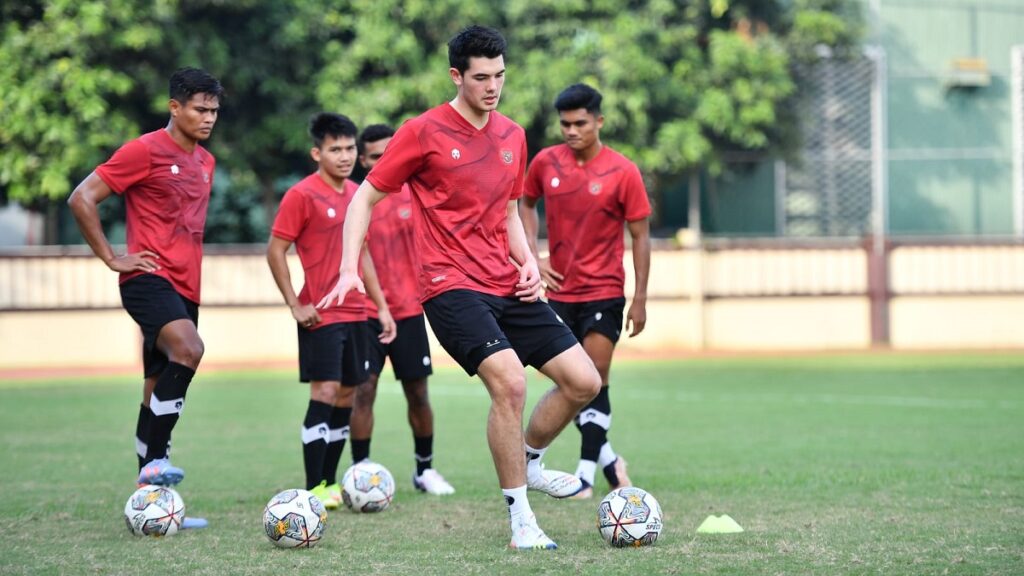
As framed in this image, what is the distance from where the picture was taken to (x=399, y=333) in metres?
8.72

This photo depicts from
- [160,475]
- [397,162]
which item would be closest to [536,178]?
[397,162]

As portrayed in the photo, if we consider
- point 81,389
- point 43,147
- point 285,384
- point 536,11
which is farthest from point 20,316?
point 536,11

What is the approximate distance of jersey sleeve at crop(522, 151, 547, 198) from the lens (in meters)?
8.45

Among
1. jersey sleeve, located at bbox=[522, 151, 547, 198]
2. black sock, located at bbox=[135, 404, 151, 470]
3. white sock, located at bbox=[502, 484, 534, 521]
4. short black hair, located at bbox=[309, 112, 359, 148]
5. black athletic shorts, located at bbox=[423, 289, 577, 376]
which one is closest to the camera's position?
white sock, located at bbox=[502, 484, 534, 521]

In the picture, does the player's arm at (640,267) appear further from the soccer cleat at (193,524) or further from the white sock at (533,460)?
the soccer cleat at (193,524)

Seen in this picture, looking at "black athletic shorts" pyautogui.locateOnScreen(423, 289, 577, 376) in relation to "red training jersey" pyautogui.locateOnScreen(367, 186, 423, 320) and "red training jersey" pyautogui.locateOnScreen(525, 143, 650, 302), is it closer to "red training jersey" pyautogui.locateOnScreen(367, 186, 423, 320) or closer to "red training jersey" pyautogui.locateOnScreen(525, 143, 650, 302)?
"red training jersey" pyautogui.locateOnScreen(525, 143, 650, 302)

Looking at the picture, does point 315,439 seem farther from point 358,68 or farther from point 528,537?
point 358,68

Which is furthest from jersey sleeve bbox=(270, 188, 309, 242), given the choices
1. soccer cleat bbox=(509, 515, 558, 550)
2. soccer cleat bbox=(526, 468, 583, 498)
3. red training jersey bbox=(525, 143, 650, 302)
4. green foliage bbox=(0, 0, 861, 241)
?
green foliage bbox=(0, 0, 861, 241)

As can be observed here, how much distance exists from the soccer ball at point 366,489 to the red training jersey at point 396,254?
56.5 inches

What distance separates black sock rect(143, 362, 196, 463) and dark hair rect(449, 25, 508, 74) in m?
2.33

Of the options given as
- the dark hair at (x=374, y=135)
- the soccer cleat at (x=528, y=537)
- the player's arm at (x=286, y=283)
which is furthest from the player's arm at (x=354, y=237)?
the dark hair at (x=374, y=135)

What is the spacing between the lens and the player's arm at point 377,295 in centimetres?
820

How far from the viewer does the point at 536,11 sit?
22.7m

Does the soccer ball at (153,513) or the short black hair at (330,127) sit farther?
the short black hair at (330,127)
